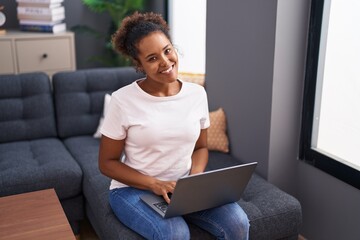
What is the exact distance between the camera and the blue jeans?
1.56 m

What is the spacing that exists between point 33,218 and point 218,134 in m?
1.17

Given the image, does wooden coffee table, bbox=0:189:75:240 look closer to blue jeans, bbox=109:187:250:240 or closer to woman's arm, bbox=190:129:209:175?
blue jeans, bbox=109:187:250:240

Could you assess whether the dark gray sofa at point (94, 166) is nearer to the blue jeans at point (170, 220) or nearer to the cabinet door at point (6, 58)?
the blue jeans at point (170, 220)

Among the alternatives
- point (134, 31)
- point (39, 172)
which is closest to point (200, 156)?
point (134, 31)

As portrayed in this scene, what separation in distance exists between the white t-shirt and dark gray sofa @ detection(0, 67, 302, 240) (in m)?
0.25

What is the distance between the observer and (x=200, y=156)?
6.16ft

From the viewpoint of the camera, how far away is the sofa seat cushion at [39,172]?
7.10 feet

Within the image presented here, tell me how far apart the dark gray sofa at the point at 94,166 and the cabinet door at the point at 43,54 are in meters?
0.60

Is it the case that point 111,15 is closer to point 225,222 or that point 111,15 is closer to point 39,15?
point 39,15

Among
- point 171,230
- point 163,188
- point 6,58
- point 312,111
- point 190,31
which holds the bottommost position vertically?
point 171,230

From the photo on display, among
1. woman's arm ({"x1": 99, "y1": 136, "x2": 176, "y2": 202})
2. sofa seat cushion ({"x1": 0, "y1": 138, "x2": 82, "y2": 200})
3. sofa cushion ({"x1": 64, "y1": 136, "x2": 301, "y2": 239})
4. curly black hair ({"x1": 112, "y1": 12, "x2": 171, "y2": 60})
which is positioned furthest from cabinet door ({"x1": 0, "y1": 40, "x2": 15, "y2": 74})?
woman's arm ({"x1": 99, "y1": 136, "x2": 176, "y2": 202})

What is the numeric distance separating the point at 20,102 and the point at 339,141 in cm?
182

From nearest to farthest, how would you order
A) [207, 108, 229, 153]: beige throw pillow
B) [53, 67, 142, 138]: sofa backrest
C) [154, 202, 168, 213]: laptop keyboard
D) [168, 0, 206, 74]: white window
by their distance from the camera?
[154, 202, 168, 213]: laptop keyboard
[207, 108, 229, 153]: beige throw pillow
[53, 67, 142, 138]: sofa backrest
[168, 0, 206, 74]: white window

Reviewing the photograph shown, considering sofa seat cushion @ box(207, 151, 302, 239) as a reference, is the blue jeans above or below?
above
